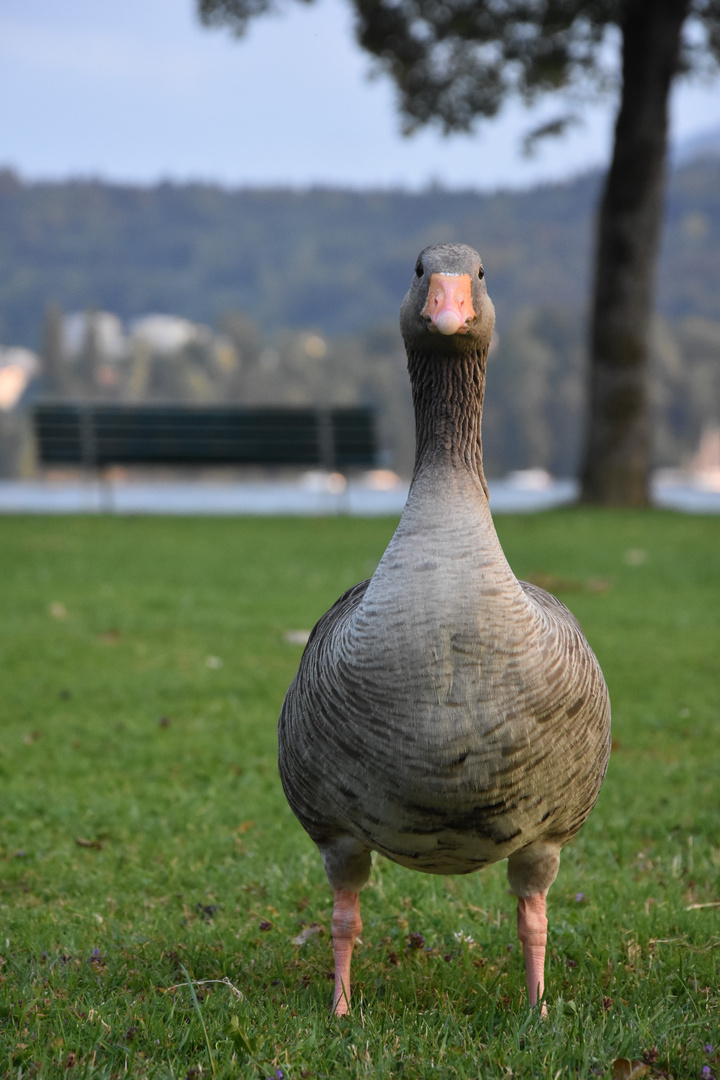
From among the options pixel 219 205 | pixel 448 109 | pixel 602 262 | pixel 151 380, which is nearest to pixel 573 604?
pixel 602 262

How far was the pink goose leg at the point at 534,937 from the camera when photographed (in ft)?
8.57

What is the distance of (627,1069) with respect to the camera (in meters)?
2.24

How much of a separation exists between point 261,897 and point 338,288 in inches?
2990

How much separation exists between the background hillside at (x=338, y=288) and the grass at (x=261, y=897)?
11799 mm

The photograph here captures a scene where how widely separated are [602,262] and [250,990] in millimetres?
13377

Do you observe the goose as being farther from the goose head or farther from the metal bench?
the metal bench

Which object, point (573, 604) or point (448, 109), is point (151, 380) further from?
point (573, 604)

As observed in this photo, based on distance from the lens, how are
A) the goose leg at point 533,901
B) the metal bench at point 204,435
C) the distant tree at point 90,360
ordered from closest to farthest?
the goose leg at point 533,901
the metal bench at point 204,435
the distant tree at point 90,360

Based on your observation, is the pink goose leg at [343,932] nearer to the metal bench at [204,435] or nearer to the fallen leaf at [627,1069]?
the fallen leaf at [627,1069]

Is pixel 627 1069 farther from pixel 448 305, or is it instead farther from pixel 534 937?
pixel 448 305

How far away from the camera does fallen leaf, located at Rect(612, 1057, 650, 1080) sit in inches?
87.6

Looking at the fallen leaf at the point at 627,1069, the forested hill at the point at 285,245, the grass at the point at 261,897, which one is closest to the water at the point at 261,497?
the grass at the point at 261,897

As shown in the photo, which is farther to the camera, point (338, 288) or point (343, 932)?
point (338, 288)

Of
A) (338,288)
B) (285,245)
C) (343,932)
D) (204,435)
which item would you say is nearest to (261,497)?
(204,435)
